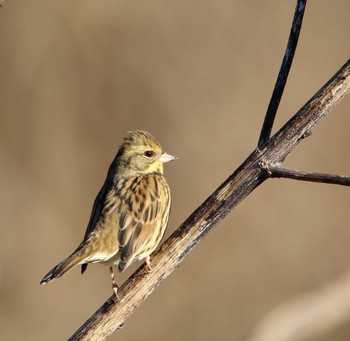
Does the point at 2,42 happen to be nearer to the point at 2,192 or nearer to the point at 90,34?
the point at 90,34

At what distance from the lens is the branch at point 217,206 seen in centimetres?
284

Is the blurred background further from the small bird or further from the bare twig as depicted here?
the bare twig

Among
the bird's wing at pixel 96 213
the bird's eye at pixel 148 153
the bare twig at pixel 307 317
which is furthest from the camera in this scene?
the bird's eye at pixel 148 153

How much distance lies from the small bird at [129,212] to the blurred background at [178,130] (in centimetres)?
419

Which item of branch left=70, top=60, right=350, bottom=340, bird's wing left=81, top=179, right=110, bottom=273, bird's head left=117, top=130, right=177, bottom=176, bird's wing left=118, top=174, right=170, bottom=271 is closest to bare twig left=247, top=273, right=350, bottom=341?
branch left=70, top=60, right=350, bottom=340

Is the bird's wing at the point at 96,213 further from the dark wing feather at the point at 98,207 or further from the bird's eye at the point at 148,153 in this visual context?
the bird's eye at the point at 148,153

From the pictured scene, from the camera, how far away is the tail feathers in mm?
4082

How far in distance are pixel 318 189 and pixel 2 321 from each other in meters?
4.04

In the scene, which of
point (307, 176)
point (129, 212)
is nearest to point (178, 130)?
point (129, 212)

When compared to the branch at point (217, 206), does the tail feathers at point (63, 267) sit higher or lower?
higher

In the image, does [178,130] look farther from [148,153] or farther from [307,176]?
[307,176]

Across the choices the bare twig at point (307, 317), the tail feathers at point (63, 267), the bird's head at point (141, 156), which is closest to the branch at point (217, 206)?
the bare twig at point (307, 317)

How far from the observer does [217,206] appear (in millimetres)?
3031

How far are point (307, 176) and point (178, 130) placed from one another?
6.83 m
